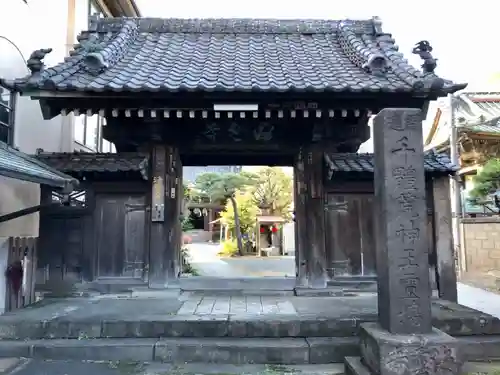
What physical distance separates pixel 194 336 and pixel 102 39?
6.47 metres

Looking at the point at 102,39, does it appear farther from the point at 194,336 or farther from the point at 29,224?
the point at 194,336

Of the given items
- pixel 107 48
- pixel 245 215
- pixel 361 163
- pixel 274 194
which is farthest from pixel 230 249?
pixel 107 48

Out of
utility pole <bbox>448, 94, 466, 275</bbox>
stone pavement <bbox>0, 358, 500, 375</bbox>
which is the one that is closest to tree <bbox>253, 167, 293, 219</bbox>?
utility pole <bbox>448, 94, 466, 275</bbox>

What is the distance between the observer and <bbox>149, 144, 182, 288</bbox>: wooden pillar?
728 centimetres

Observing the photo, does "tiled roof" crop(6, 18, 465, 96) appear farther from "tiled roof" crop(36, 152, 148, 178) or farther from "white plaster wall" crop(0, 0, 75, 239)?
"tiled roof" crop(36, 152, 148, 178)

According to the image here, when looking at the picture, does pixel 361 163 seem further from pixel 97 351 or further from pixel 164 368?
pixel 97 351

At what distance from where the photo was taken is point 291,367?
506cm

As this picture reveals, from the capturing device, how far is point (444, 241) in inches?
289

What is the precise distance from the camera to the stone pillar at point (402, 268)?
4.15 meters

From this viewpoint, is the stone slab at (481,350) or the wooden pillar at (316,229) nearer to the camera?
the stone slab at (481,350)

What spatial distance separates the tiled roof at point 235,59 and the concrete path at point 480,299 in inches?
196

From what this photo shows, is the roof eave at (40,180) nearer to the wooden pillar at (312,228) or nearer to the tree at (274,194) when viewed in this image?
the wooden pillar at (312,228)

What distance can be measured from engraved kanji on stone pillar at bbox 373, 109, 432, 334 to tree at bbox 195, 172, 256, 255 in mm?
24560

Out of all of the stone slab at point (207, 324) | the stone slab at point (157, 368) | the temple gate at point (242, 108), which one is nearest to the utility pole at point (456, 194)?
the temple gate at point (242, 108)
